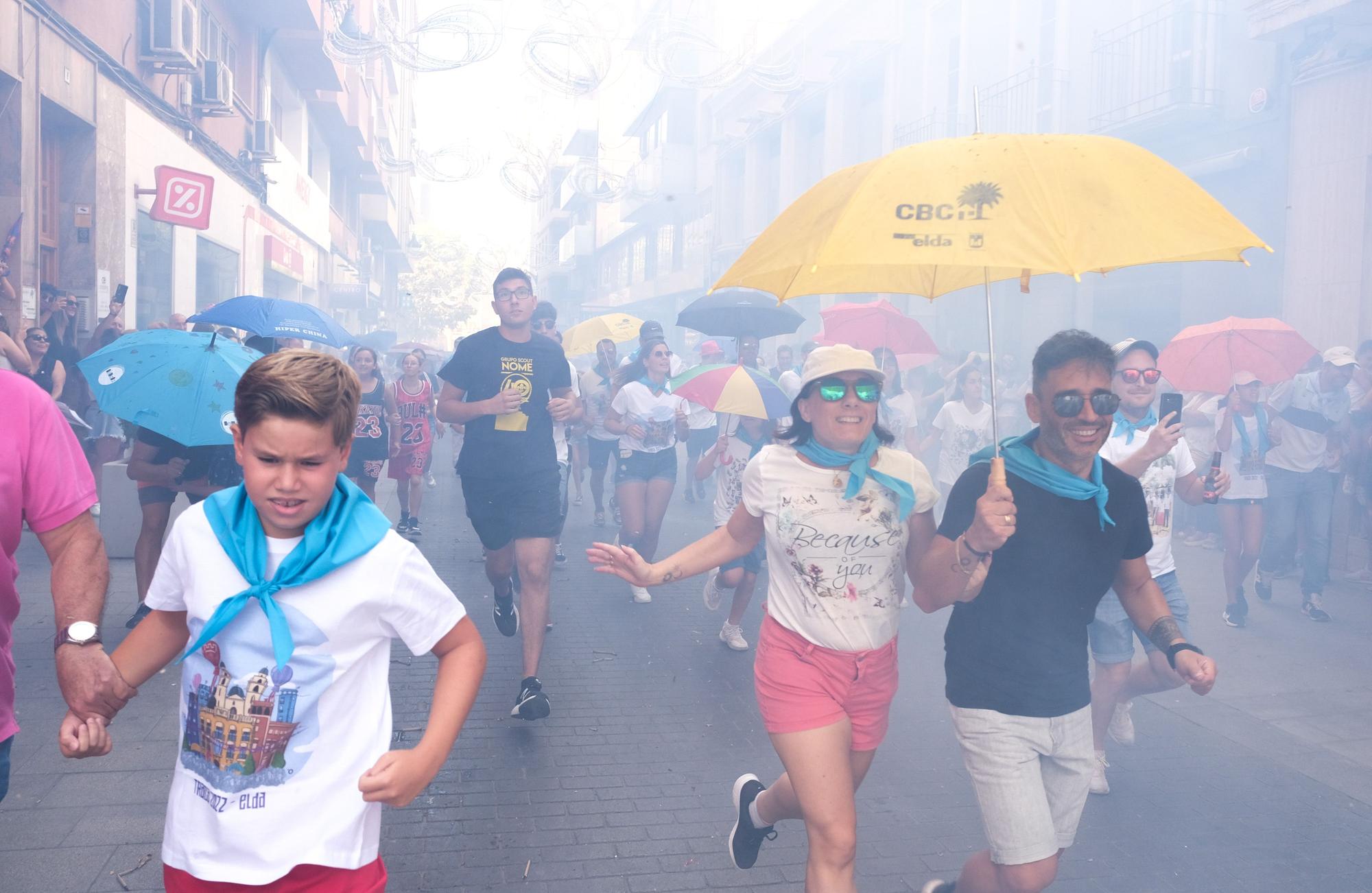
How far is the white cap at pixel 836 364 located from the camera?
3.56 meters

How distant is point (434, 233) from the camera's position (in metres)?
78.8

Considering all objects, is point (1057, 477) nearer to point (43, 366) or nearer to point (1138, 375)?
point (1138, 375)

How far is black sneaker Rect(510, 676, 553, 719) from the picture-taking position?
5.56 meters

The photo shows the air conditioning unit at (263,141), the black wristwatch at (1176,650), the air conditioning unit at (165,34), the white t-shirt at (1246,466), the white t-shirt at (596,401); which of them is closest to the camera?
the black wristwatch at (1176,650)

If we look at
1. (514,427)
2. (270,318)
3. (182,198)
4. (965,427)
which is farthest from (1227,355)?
(182,198)

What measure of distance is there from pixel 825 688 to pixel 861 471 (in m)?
0.69

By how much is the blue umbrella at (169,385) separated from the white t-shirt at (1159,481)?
4.40 metres

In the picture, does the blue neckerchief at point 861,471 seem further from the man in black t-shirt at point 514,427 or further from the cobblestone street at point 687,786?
the man in black t-shirt at point 514,427

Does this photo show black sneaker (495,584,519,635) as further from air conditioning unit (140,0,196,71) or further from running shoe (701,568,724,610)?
air conditioning unit (140,0,196,71)

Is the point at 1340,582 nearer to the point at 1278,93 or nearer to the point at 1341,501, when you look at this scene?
the point at 1341,501

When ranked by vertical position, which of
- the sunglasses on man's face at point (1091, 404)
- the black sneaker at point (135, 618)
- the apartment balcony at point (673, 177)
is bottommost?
the black sneaker at point (135, 618)

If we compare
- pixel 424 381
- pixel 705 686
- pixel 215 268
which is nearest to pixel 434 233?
pixel 215 268

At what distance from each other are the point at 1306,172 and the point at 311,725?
12.8m

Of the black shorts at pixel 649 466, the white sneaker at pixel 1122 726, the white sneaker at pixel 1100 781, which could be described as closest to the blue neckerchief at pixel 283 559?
the white sneaker at pixel 1100 781
